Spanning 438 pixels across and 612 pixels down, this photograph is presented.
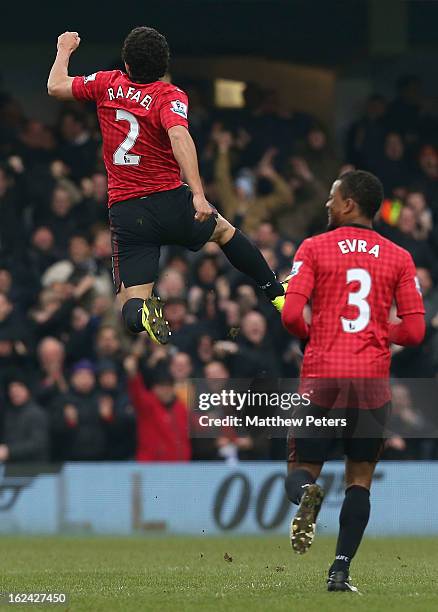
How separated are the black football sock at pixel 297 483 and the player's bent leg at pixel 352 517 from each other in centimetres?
28

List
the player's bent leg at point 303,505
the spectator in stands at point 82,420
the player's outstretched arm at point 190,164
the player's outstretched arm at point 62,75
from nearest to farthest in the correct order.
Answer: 1. the player's bent leg at point 303,505
2. the player's outstretched arm at point 190,164
3. the player's outstretched arm at point 62,75
4. the spectator in stands at point 82,420

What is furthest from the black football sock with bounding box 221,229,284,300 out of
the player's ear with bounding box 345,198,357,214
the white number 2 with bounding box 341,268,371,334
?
the white number 2 with bounding box 341,268,371,334

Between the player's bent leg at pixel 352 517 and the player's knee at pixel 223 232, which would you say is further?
the player's knee at pixel 223 232

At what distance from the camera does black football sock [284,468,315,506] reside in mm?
7582

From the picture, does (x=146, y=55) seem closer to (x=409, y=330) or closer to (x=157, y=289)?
(x=409, y=330)

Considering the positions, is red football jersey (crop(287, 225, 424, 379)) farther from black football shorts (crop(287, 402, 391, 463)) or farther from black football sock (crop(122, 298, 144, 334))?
black football sock (crop(122, 298, 144, 334))

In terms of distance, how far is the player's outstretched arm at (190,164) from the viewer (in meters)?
8.57

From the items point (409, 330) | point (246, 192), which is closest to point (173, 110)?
point (409, 330)

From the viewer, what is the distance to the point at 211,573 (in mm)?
9922

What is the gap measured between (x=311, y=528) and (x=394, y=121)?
12.5 metres

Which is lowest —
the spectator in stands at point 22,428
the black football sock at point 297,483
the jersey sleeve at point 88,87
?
the spectator in stands at point 22,428

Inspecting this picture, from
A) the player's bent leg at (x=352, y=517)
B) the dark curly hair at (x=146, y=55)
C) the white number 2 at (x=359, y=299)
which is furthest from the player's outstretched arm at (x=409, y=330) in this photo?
the dark curly hair at (x=146, y=55)

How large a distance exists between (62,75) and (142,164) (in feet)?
2.38

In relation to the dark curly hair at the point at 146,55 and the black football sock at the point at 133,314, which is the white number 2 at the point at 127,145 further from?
the black football sock at the point at 133,314
